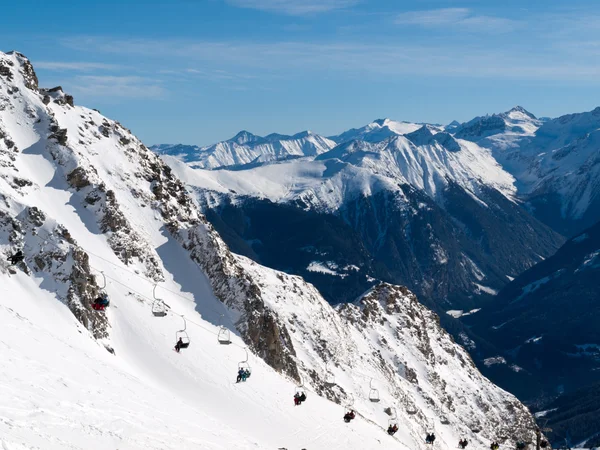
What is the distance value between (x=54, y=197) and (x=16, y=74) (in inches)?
873

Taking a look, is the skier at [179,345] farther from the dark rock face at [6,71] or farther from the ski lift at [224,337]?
the dark rock face at [6,71]

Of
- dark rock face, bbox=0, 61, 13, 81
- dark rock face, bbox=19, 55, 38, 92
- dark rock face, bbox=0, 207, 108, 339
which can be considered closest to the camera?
dark rock face, bbox=0, 207, 108, 339

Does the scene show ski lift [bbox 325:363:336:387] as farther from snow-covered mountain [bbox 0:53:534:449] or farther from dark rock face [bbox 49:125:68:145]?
dark rock face [bbox 49:125:68:145]

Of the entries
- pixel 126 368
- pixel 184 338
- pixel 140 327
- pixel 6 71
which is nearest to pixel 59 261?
pixel 140 327

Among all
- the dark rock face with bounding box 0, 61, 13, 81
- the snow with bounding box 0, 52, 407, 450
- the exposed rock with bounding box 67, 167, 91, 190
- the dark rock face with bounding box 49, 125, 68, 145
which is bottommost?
the snow with bounding box 0, 52, 407, 450

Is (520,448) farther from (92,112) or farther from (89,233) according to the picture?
(92,112)

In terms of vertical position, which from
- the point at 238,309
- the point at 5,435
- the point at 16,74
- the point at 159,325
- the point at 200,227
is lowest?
the point at 5,435

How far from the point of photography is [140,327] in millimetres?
73750

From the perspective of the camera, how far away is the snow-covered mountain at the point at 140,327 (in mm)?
43188

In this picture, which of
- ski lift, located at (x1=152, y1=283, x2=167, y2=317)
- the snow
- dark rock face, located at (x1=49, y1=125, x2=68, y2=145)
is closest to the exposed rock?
the snow

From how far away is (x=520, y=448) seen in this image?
88188mm

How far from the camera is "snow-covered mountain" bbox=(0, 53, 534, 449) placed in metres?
43.2

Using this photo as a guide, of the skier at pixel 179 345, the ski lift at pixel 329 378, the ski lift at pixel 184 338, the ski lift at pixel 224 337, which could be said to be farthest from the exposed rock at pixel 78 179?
the ski lift at pixel 329 378

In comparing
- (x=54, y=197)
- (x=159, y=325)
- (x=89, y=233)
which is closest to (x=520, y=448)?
(x=159, y=325)
